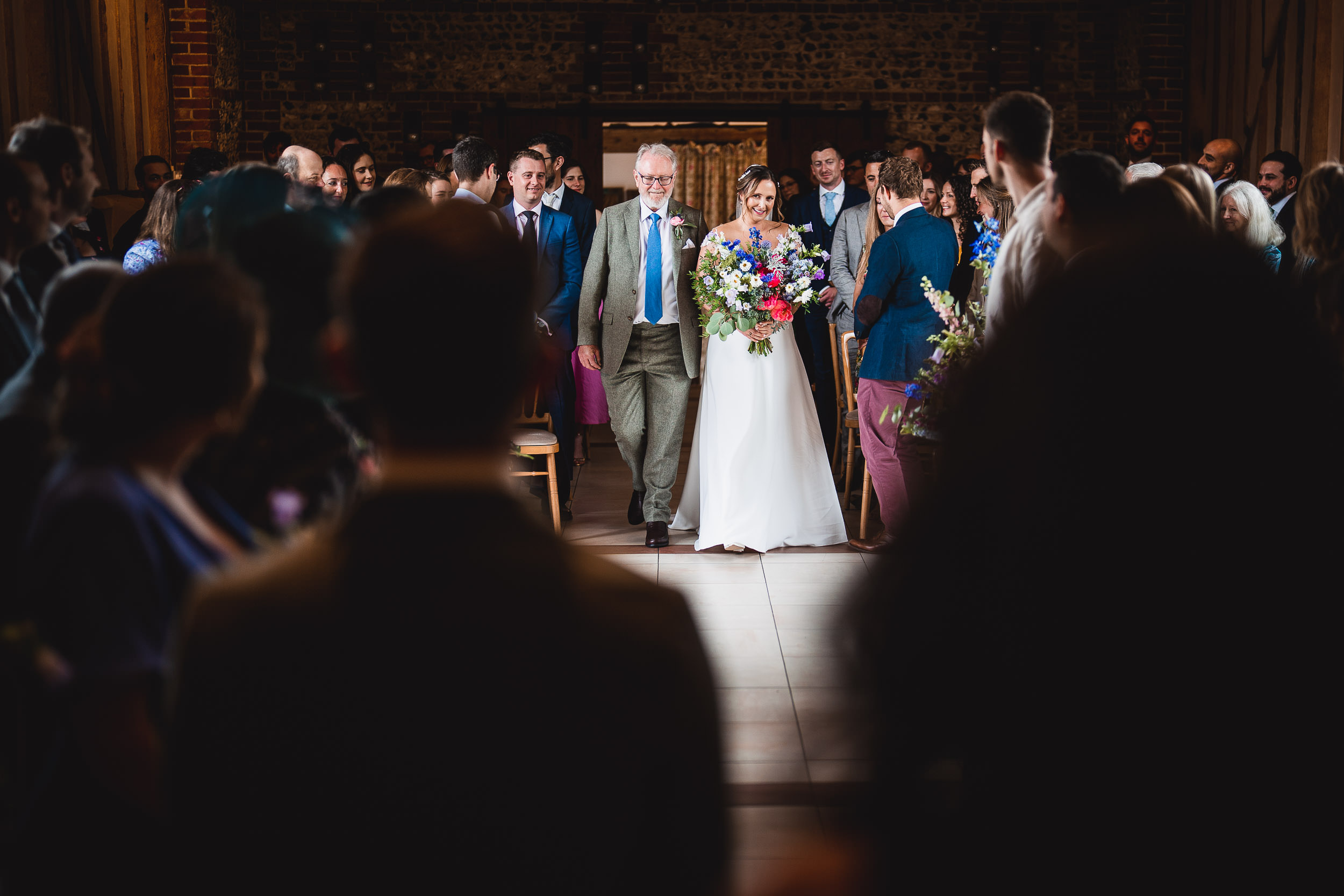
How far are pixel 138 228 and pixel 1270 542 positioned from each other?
5.66 metres

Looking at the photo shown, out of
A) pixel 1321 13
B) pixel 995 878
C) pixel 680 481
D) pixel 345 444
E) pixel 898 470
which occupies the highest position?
pixel 1321 13

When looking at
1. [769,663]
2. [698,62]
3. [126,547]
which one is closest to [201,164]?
[769,663]

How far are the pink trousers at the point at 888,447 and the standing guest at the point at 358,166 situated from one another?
11.3ft

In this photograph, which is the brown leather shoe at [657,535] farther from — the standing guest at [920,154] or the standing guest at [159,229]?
the standing guest at [920,154]

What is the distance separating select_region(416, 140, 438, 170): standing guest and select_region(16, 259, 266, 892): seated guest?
8.37 metres

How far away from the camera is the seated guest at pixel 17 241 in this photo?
2180 millimetres

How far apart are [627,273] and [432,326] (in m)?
4.67

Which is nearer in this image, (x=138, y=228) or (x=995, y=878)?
(x=995, y=878)

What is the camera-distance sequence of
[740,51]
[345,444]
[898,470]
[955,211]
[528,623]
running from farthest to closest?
[740,51] < [955,211] < [898,470] < [345,444] < [528,623]

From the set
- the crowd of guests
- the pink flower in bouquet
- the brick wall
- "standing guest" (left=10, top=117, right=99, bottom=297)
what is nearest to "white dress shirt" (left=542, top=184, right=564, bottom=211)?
the pink flower in bouquet

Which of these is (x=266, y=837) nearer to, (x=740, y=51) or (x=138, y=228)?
(x=138, y=228)

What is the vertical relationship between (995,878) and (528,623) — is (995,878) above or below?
below

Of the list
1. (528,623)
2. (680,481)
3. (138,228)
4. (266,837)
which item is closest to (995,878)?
(528,623)

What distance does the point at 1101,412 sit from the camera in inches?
34.2
